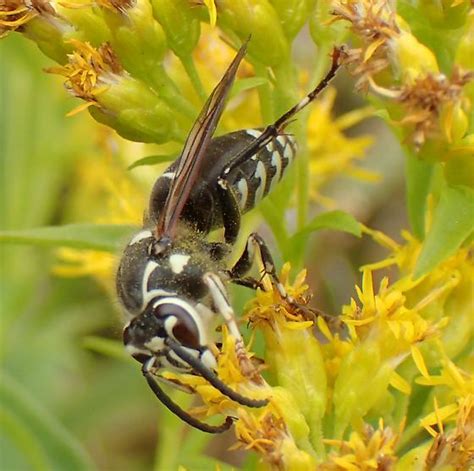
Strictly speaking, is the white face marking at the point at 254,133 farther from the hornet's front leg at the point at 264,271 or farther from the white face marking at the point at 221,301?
the white face marking at the point at 221,301

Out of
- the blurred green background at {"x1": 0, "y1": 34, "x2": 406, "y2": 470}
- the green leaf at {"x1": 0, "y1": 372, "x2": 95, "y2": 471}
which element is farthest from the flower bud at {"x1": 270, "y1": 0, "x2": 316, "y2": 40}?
the blurred green background at {"x1": 0, "y1": 34, "x2": 406, "y2": 470}

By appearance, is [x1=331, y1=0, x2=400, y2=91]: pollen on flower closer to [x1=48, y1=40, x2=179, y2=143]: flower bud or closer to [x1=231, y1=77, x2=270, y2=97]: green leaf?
[x1=231, y1=77, x2=270, y2=97]: green leaf

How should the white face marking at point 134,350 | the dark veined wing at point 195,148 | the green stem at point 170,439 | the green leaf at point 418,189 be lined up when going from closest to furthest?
the white face marking at point 134,350
the dark veined wing at point 195,148
the green leaf at point 418,189
the green stem at point 170,439

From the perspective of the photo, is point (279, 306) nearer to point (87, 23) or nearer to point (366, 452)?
point (366, 452)

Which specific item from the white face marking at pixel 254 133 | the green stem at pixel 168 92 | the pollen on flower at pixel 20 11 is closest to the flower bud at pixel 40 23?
the pollen on flower at pixel 20 11

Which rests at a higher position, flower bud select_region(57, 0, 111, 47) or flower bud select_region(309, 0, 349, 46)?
flower bud select_region(309, 0, 349, 46)

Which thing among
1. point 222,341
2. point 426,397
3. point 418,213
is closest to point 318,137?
point 418,213

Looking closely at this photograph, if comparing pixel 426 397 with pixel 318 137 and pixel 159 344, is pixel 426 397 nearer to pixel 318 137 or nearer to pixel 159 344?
pixel 159 344
